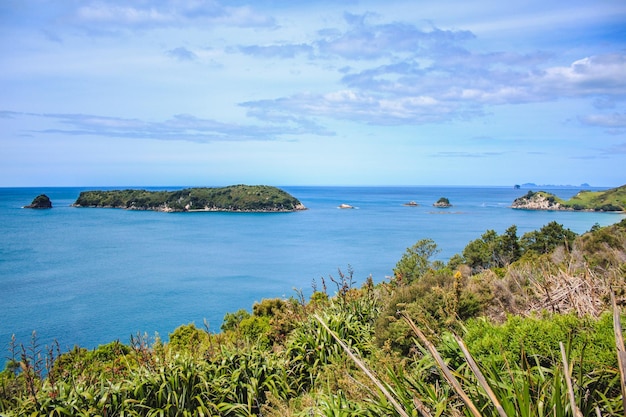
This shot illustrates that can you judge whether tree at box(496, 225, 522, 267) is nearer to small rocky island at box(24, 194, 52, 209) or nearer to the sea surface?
the sea surface

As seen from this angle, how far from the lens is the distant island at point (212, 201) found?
116 m

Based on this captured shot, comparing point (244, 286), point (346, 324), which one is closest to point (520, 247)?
point (244, 286)

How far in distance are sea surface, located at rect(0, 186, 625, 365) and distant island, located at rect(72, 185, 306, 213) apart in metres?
22.6

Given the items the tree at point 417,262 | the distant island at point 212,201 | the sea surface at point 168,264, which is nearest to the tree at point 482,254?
the tree at point 417,262

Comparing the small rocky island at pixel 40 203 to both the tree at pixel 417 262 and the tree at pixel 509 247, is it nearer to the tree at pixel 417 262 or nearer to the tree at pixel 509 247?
the tree at pixel 417 262

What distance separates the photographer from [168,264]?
50.1m

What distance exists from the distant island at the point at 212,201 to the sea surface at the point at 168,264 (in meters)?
22.6

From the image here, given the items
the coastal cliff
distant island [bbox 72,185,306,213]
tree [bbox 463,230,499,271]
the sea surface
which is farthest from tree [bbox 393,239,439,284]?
the coastal cliff

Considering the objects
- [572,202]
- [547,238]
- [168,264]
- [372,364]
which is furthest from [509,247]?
[572,202]

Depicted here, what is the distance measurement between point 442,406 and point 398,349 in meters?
3.92

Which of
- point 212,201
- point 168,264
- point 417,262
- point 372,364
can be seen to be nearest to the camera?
point 372,364

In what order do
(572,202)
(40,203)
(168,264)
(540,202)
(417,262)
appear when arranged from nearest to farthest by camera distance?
(417,262), (168,264), (572,202), (540,202), (40,203)

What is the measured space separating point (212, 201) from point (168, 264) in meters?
70.1

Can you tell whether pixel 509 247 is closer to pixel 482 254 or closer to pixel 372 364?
pixel 482 254
